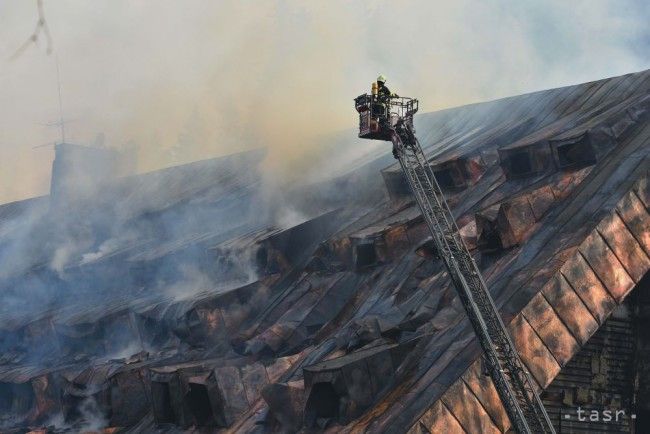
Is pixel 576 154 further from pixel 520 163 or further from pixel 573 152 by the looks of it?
pixel 520 163

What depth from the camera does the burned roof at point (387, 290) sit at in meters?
24.9

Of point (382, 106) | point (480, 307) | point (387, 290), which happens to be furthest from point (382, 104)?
point (387, 290)

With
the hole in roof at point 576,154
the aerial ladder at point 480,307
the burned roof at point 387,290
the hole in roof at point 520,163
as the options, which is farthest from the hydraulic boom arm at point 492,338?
the hole in roof at point 520,163

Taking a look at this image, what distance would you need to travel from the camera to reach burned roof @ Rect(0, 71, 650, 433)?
24891mm

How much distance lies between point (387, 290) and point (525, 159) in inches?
257

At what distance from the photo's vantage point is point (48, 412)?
141 ft

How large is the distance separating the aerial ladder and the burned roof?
53.1 inches

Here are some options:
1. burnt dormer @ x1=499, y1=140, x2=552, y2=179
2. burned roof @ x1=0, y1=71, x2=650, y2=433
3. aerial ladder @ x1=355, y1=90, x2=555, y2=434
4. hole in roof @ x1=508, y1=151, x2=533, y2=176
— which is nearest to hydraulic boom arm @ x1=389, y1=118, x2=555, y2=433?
aerial ladder @ x1=355, y1=90, x2=555, y2=434

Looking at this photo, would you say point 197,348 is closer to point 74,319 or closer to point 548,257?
point 74,319

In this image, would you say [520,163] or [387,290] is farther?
[520,163]

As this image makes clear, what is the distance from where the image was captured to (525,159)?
32938mm

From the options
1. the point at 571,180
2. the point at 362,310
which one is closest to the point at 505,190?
the point at 571,180

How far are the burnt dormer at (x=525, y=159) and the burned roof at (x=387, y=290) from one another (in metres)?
0.07

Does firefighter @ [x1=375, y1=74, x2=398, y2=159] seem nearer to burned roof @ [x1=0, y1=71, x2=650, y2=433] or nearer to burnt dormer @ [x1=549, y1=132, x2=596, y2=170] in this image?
burned roof @ [x1=0, y1=71, x2=650, y2=433]
